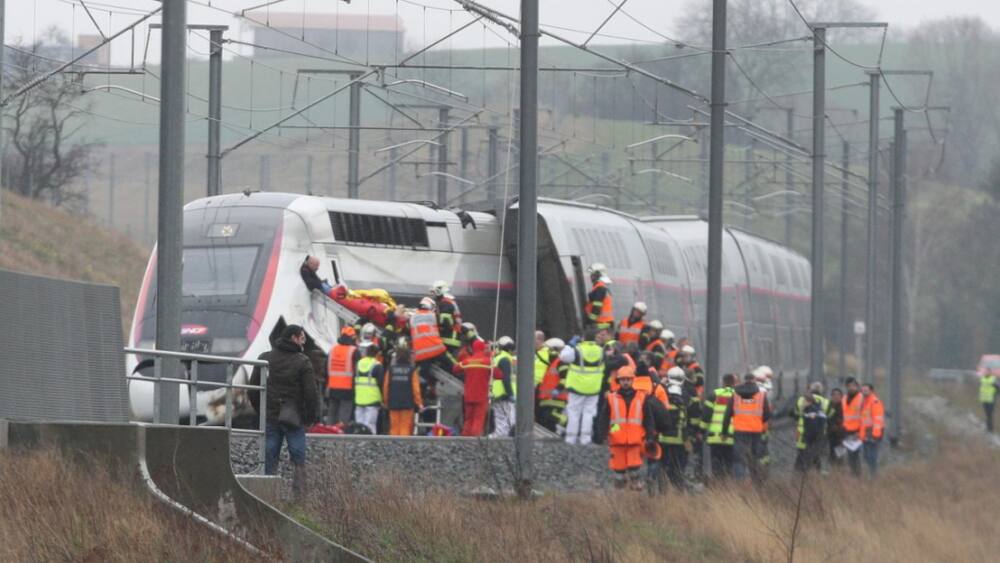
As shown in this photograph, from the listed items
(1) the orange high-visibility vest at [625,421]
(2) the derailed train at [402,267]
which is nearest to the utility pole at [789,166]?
(2) the derailed train at [402,267]

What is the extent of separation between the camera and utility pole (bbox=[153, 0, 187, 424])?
1559 centimetres

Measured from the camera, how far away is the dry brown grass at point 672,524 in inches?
555

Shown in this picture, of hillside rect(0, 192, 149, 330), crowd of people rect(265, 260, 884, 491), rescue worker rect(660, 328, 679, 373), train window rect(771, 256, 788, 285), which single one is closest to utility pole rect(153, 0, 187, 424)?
crowd of people rect(265, 260, 884, 491)

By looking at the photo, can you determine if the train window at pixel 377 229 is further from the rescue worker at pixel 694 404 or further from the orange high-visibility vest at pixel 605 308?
the rescue worker at pixel 694 404

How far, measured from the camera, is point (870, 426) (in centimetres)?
3070

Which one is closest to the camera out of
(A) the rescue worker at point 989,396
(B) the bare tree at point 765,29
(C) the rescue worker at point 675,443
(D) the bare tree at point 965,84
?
(C) the rescue worker at point 675,443

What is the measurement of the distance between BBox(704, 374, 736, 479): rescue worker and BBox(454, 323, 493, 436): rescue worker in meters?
2.79

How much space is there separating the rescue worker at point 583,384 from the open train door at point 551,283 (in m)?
3.22

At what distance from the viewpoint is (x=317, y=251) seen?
85.8 feet

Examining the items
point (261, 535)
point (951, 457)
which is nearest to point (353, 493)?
point (261, 535)

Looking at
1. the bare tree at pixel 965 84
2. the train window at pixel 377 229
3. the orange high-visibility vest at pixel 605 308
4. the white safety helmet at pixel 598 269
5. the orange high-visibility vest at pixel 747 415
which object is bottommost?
the orange high-visibility vest at pixel 747 415

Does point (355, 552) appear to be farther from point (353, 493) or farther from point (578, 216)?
point (578, 216)

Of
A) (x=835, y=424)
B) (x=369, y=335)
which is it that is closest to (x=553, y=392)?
(x=369, y=335)

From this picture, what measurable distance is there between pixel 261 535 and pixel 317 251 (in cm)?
1412
